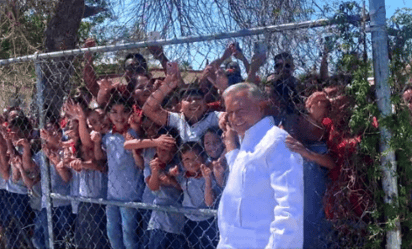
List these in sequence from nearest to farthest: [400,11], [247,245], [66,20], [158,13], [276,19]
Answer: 1. [247,245]
2. [400,11]
3. [276,19]
4. [158,13]
5. [66,20]

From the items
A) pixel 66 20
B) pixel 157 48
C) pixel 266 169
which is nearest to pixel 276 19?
pixel 157 48

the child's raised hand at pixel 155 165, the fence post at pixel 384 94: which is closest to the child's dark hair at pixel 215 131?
the child's raised hand at pixel 155 165

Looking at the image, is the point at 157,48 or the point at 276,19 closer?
the point at 157,48

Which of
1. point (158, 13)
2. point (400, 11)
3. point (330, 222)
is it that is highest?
point (158, 13)

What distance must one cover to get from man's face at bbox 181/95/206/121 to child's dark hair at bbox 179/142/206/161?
0.18 m

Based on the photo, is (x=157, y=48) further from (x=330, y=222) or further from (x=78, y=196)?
(x=330, y=222)

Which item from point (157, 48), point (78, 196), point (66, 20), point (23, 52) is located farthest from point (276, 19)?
point (23, 52)

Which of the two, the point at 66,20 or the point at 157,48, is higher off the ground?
the point at 66,20

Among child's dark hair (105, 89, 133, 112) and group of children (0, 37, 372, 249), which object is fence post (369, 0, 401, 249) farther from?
child's dark hair (105, 89, 133, 112)

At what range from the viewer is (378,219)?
296 centimetres

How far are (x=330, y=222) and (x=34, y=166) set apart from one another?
9.87 feet

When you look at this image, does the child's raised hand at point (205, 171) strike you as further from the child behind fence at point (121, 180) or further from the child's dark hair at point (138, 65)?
the child's dark hair at point (138, 65)

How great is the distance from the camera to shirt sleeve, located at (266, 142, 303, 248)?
7.91 ft

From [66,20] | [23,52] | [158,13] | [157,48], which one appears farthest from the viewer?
[23,52]
